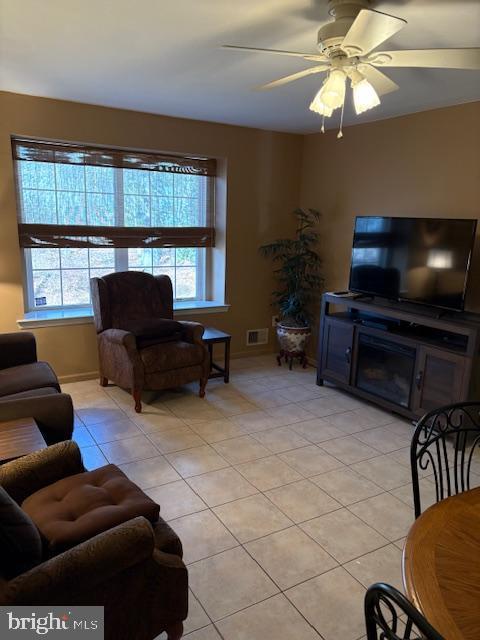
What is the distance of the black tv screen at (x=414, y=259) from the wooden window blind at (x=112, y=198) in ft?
5.69

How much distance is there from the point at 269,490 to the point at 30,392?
1542 millimetres

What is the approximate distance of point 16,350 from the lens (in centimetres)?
333

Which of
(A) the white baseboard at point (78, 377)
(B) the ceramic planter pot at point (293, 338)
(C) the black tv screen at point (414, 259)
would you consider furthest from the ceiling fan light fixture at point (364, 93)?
(A) the white baseboard at point (78, 377)

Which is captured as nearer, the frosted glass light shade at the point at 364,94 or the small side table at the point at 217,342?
the frosted glass light shade at the point at 364,94

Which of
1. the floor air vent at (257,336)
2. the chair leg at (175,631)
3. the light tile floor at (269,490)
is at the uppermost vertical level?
the floor air vent at (257,336)

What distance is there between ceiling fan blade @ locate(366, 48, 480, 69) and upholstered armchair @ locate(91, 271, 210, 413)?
2.59 meters

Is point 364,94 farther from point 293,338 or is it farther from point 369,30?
point 293,338

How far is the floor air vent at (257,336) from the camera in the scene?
5.33 metres

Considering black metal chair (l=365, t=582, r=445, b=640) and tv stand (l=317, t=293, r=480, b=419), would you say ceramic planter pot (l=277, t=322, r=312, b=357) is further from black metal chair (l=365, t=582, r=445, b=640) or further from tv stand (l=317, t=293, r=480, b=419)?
black metal chair (l=365, t=582, r=445, b=640)

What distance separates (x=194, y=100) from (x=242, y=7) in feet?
5.76

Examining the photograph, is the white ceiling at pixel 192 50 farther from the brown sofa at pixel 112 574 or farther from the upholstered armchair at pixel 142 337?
the brown sofa at pixel 112 574

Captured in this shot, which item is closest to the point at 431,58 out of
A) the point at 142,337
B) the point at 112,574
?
the point at 112,574

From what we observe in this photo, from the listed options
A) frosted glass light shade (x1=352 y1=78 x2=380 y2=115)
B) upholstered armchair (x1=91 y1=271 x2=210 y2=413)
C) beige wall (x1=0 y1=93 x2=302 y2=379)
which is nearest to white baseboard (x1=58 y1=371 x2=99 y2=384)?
beige wall (x1=0 y1=93 x2=302 y2=379)

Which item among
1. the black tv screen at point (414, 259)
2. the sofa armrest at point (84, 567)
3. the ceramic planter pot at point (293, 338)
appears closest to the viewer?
the sofa armrest at point (84, 567)
